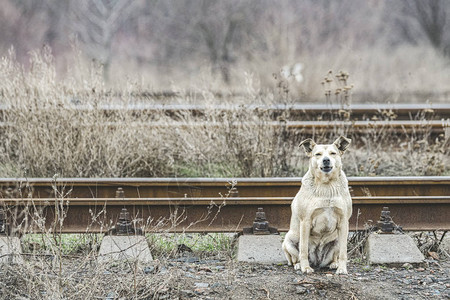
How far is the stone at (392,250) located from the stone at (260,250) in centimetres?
79

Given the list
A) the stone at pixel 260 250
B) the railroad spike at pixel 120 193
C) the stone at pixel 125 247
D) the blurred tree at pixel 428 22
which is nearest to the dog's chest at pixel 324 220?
the stone at pixel 260 250

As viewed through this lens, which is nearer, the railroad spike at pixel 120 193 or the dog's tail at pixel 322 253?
the dog's tail at pixel 322 253

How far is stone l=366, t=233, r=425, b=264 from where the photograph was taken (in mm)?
6059

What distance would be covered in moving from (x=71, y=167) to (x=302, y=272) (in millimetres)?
3920

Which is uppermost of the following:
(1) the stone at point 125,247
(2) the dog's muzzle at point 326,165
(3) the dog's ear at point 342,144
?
(3) the dog's ear at point 342,144

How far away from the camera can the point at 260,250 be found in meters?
6.23

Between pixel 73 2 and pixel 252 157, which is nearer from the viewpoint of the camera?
pixel 252 157

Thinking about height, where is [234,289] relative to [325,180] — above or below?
below

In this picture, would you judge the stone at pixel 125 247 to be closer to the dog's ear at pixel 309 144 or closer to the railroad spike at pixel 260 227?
the railroad spike at pixel 260 227

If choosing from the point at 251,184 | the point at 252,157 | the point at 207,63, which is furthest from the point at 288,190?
the point at 207,63

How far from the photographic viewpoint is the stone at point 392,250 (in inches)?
239

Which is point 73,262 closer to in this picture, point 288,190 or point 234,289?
point 234,289

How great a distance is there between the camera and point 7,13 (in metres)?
21.1

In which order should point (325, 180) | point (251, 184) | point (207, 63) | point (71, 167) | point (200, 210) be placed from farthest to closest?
1. point (207, 63)
2. point (71, 167)
3. point (251, 184)
4. point (200, 210)
5. point (325, 180)
